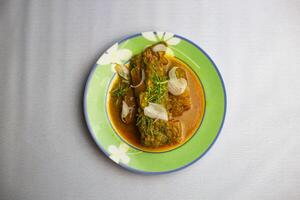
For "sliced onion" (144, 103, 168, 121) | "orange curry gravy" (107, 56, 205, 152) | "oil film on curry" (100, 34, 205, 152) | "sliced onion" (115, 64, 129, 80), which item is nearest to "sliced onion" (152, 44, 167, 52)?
"oil film on curry" (100, 34, 205, 152)

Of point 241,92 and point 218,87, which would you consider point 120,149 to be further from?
point 241,92

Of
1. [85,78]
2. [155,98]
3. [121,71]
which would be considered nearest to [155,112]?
[155,98]

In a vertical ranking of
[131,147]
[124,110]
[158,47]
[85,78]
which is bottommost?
[131,147]

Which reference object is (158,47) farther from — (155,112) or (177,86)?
(155,112)

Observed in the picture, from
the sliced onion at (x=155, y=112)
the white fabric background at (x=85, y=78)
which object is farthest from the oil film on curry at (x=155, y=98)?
the white fabric background at (x=85, y=78)

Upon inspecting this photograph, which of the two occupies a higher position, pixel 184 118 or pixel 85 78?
pixel 85 78

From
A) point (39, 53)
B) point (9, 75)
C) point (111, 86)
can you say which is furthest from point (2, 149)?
point (111, 86)

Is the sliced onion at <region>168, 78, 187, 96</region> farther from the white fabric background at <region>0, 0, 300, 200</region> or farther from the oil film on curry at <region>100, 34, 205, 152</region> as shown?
the white fabric background at <region>0, 0, 300, 200</region>
